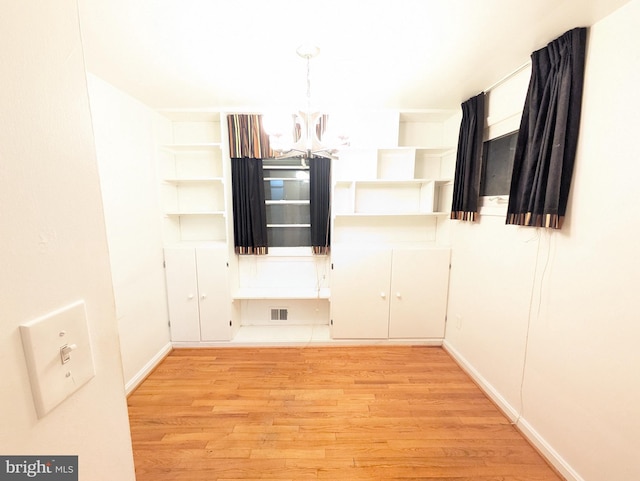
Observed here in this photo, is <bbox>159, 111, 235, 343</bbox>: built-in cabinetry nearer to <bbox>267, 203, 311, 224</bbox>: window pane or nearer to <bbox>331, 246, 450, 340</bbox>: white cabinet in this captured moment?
<bbox>267, 203, 311, 224</bbox>: window pane

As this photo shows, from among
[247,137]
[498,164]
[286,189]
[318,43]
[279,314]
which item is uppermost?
[318,43]

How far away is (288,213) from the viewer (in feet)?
9.40

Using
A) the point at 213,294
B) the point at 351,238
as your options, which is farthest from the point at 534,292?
the point at 213,294

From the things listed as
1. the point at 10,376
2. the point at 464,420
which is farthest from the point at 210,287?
the point at 464,420

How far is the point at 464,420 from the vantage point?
178 cm

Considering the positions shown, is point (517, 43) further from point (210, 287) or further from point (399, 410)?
point (210, 287)

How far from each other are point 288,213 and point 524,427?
270 cm

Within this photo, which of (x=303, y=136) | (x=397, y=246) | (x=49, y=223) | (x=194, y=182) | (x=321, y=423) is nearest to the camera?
(x=49, y=223)

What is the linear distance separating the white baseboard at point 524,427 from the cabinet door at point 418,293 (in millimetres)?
423

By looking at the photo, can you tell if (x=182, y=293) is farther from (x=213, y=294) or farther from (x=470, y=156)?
(x=470, y=156)

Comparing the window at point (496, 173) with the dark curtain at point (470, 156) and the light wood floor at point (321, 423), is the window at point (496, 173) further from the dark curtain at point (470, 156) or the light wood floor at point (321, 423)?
the light wood floor at point (321, 423)

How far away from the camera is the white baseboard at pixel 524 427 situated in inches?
55.4

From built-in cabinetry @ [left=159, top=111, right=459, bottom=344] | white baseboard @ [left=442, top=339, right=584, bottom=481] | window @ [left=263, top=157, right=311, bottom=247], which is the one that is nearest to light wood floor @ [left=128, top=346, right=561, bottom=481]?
white baseboard @ [left=442, top=339, right=584, bottom=481]

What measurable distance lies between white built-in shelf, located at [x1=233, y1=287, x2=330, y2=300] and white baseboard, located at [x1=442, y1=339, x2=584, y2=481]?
153 centimetres
